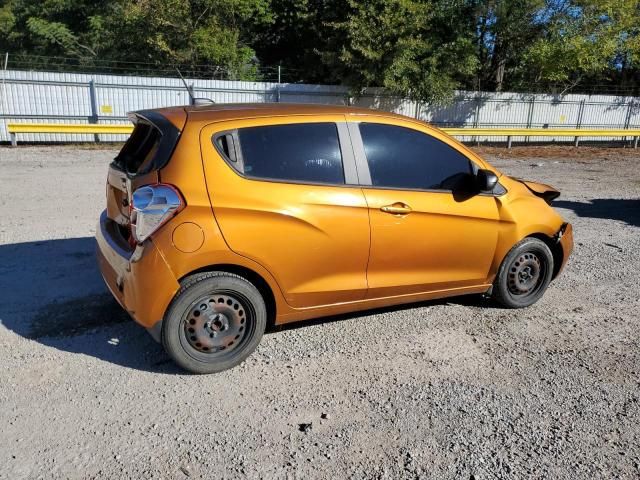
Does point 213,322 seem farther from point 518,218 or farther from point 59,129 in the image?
point 59,129

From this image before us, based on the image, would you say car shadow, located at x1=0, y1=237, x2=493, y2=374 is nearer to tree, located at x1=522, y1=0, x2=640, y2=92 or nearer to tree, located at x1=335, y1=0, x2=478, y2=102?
tree, located at x1=335, y1=0, x2=478, y2=102

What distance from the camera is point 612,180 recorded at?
13078mm

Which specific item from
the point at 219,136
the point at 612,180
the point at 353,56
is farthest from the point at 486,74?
the point at 219,136

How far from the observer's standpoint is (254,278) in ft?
12.0

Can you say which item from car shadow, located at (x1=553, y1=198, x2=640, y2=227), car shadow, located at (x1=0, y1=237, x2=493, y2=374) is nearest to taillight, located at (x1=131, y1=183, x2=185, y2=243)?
car shadow, located at (x1=0, y1=237, x2=493, y2=374)

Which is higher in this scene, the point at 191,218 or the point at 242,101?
the point at 242,101

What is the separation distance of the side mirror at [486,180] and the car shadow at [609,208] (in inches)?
203

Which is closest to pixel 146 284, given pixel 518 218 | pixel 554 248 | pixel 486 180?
pixel 486 180

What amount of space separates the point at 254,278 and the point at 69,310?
71.2 inches

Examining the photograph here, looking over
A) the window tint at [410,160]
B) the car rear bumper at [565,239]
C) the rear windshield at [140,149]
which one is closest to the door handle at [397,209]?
the window tint at [410,160]

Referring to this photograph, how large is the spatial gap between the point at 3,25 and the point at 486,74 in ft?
84.4

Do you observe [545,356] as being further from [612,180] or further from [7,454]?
[612,180]

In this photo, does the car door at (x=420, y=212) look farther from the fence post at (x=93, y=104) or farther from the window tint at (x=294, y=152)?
the fence post at (x=93, y=104)

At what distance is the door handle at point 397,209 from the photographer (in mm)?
3920
